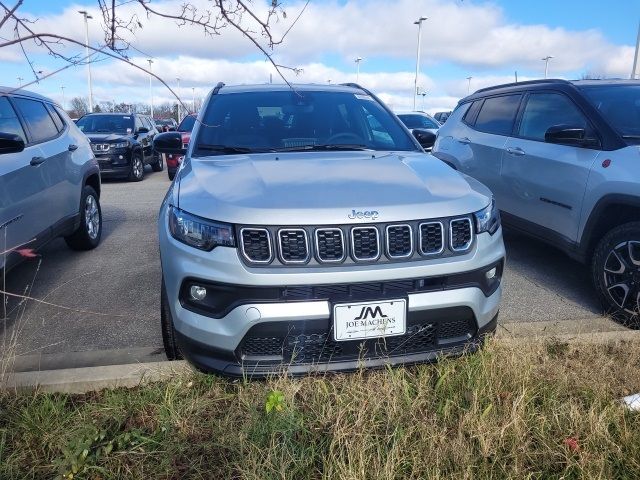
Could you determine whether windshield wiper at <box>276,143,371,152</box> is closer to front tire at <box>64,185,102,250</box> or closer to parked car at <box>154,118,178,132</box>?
front tire at <box>64,185,102,250</box>

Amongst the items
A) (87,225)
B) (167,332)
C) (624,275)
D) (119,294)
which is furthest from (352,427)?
(87,225)

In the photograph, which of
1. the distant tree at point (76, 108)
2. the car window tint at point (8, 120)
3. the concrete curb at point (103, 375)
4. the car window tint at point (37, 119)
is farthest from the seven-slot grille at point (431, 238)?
the distant tree at point (76, 108)

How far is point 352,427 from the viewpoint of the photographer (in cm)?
221

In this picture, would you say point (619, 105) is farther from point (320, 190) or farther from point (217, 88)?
point (217, 88)

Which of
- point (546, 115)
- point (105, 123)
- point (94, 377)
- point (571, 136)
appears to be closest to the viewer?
point (94, 377)

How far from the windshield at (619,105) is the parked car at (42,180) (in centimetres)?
433

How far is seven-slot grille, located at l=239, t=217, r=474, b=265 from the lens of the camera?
2330mm

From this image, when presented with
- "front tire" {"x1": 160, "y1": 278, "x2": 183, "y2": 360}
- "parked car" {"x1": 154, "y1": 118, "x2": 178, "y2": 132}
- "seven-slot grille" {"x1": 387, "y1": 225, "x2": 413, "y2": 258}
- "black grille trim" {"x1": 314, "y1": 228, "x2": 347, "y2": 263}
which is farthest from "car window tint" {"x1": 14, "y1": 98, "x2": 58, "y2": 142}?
"parked car" {"x1": 154, "y1": 118, "x2": 178, "y2": 132}

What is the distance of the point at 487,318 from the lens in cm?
264

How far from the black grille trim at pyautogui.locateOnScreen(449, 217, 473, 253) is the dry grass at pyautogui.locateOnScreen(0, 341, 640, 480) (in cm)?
59

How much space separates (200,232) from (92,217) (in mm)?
4136

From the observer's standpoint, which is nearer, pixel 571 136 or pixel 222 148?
pixel 222 148

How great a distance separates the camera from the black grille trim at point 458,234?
8.28 ft

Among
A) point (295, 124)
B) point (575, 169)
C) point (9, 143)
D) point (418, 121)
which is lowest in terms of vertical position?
point (418, 121)
